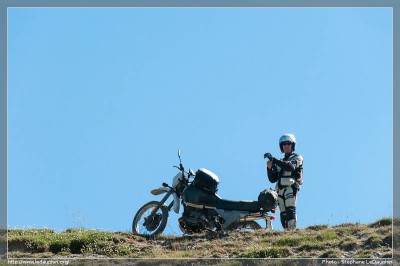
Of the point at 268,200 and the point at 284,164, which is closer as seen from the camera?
the point at 268,200

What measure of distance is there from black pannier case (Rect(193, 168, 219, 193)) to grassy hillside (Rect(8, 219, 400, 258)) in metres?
1.15

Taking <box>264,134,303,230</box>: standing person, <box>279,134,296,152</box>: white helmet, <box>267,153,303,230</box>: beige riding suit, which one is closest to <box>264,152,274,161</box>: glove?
<box>264,134,303,230</box>: standing person

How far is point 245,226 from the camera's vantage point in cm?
2100

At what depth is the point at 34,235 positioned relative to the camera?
20234 millimetres

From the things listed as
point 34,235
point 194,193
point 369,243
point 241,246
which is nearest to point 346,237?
point 369,243

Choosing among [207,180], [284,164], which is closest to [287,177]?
[284,164]

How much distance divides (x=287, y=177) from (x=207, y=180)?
5.17 ft

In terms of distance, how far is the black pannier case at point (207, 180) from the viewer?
21031 mm

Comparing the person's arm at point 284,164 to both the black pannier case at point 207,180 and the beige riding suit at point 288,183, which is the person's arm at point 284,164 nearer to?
the beige riding suit at point 288,183

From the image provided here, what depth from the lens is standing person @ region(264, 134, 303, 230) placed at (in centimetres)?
2117

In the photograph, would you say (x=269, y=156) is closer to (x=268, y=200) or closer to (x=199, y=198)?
(x=268, y=200)

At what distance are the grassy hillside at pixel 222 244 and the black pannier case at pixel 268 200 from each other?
650 mm

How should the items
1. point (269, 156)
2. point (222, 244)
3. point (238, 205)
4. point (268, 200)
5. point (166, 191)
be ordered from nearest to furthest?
point (222, 244), point (268, 200), point (238, 205), point (269, 156), point (166, 191)

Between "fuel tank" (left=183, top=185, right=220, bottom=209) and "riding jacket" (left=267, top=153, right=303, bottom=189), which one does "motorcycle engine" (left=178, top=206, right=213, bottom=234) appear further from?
"riding jacket" (left=267, top=153, right=303, bottom=189)
